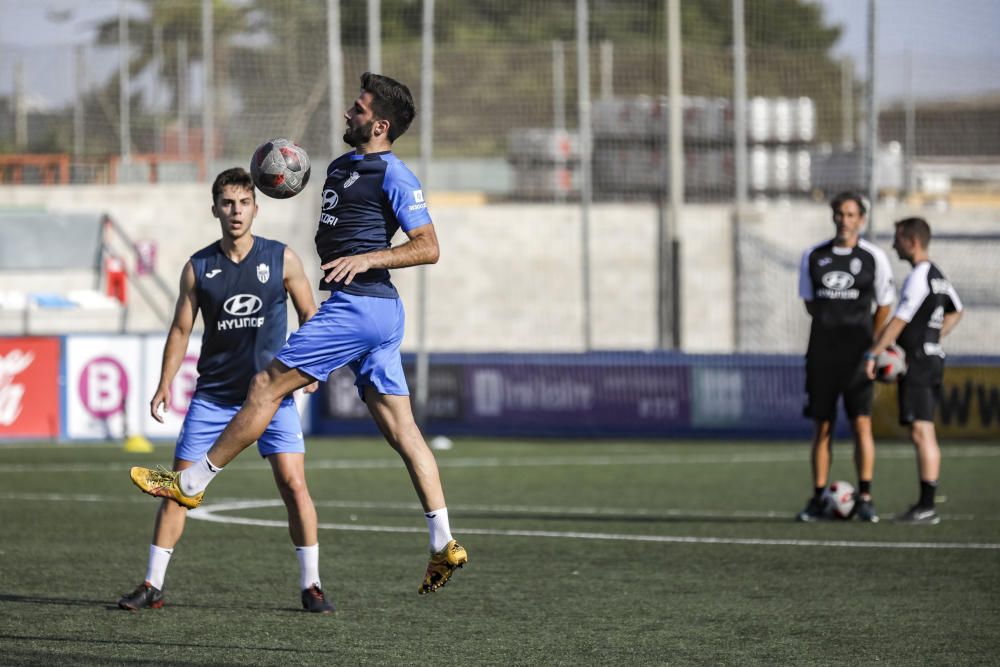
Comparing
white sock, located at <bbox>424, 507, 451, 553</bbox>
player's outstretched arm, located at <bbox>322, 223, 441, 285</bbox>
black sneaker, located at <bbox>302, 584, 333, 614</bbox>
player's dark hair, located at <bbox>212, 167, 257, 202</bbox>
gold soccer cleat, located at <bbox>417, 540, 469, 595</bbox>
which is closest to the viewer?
player's outstretched arm, located at <bbox>322, 223, 441, 285</bbox>

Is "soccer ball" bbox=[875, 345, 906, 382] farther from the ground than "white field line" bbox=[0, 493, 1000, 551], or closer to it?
farther from the ground

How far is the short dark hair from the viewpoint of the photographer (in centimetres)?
1182

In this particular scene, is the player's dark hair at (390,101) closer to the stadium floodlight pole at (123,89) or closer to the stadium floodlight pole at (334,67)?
the stadium floodlight pole at (334,67)

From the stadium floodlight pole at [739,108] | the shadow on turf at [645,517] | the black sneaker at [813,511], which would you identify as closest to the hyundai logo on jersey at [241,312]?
the shadow on turf at [645,517]

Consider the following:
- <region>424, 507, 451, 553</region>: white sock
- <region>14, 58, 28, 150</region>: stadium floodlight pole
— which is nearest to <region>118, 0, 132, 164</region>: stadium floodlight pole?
<region>14, 58, 28, 150</region>: stadium floodlight pole

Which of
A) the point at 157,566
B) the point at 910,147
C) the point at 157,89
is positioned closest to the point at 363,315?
the point at 157,566

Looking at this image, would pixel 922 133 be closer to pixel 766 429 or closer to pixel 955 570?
pixel 766 429

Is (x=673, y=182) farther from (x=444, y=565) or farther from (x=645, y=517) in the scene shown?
(x=444, y=565)

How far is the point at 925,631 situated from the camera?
751 cm

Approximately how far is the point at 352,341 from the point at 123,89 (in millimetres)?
22750

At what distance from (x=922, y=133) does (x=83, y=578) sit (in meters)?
22.1

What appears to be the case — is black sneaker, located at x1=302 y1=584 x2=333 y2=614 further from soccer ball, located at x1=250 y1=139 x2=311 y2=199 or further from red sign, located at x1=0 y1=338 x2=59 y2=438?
red sign, located at x1=0 y1=338 x2=59 y2=438

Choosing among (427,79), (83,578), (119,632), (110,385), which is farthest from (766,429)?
(119,632)

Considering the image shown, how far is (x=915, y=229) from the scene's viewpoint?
38.8 ft
